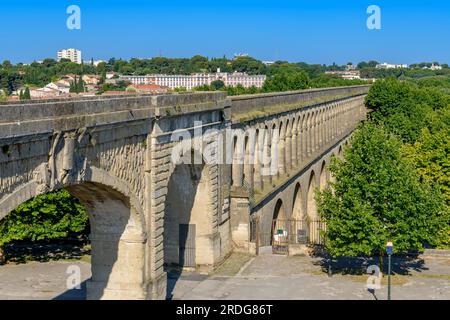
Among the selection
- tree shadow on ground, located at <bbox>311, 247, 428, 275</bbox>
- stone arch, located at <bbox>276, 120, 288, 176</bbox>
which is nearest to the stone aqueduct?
tree shadow on ground, located at <bbox>311, 247, 428, 275</bbox>

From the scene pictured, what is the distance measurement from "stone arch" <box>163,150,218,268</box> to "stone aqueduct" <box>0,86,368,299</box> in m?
0.04

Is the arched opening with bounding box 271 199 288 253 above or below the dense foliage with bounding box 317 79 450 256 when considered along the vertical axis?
below

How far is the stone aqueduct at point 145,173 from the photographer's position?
13.9 meters

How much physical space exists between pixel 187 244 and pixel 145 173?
6.71 m

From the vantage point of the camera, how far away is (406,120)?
69062 millimetres

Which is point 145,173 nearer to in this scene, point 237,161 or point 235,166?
point 235,166

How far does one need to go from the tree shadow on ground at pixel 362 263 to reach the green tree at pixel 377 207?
130 cm

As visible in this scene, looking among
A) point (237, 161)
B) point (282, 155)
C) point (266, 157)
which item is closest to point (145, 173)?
point (237, 161)

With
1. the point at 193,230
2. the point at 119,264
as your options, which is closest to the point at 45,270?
the point at 193,230

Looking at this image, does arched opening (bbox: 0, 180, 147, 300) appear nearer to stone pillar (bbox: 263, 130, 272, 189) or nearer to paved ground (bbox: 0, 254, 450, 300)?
paved ground (bbox: 0, 254, 450, 300)

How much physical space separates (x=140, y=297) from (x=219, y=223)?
7.67 meters

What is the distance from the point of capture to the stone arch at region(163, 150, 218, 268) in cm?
2542

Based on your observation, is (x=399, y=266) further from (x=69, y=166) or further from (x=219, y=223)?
(x=69, y=166)

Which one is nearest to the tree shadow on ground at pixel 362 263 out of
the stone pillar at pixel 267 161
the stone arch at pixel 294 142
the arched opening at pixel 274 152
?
the stone pillar at pixel 267 161
